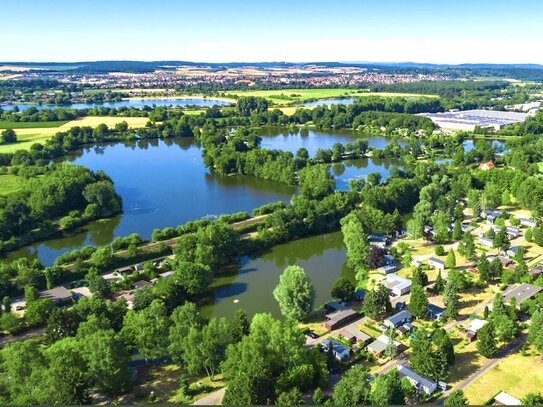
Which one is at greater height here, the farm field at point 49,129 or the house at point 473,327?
the farm field at point 49,129

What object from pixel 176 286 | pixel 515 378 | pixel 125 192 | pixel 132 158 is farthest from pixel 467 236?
pixel 132 158

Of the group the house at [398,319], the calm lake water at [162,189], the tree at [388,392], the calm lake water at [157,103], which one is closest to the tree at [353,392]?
the tree at [388,392]

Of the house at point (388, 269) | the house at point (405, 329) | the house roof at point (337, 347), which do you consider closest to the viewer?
the house roof at point (337, 347)

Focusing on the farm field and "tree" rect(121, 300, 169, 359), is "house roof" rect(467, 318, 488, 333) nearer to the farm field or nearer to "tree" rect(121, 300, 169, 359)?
"tree" rect(121, 300, 169, 359)

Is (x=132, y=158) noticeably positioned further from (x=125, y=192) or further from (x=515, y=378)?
(x=515, y=378)

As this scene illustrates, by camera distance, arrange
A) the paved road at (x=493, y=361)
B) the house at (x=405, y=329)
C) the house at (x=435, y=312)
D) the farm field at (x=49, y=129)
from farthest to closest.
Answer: the farm field at (x=49, y=129) < the house at (x=435, y=312) < the house at (x=405, y=329) < the paved road at (x=493, y=361)

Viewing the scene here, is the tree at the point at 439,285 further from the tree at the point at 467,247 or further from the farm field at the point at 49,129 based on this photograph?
the farm field at the point at 49,129
